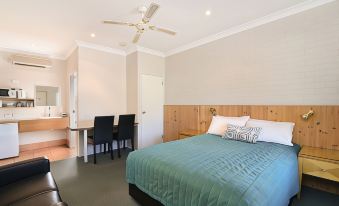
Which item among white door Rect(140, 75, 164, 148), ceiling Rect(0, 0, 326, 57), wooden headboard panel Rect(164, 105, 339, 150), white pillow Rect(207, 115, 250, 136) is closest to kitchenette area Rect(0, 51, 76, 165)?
ceiling Rect(0, 0, 326, 57)

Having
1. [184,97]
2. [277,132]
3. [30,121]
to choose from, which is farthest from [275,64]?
[30,121]

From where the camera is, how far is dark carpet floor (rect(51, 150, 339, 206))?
209 centimetres

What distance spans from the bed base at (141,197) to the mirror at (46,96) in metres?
3.99

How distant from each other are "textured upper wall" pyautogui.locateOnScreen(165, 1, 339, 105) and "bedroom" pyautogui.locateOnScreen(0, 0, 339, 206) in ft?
0.05

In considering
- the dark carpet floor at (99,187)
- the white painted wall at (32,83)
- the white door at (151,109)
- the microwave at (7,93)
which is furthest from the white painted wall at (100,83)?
the microwave at (7,93)

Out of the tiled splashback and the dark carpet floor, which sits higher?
the tiled splashback

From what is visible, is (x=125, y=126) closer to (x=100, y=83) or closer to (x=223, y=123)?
(x=100, y=83)

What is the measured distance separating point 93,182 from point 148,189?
1.24 meters

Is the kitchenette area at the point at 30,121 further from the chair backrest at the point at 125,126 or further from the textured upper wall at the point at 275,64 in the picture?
the textured upper wall at the point at 275,64

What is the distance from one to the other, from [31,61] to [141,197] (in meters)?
4.40

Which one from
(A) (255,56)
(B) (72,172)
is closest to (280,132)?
(A) (255,56)

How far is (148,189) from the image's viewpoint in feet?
5.91

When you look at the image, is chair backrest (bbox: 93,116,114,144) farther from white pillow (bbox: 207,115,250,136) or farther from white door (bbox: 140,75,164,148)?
white pillow (bbox: 207,115,250,136)

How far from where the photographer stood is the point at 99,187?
243 cm
